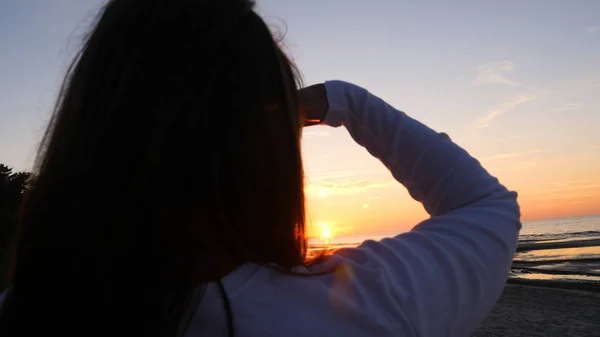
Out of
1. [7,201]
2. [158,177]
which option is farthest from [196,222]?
[7,201]

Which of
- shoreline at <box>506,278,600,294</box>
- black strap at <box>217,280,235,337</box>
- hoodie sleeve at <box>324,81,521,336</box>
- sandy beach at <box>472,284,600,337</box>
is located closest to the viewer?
black strap at <box>217,280,235,337</box>

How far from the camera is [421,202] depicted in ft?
4.24

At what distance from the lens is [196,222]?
2.69 feet

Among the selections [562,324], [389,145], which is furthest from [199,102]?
[562,324]

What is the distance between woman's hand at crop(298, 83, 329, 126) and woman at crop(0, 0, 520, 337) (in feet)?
1.07

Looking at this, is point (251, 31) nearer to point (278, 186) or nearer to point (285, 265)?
point (278, 186)

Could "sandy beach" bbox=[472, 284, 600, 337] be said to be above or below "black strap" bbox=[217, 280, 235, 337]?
below

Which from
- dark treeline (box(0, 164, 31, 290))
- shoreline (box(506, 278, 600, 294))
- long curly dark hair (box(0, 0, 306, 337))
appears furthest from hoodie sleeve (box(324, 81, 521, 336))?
dark treeline (box(0, 164, 31, 290))

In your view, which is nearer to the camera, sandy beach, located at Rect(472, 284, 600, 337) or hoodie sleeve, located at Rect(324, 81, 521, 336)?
hoodie sleeve, located at Rect(324, 81, 521, 336)

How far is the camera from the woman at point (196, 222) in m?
0.77

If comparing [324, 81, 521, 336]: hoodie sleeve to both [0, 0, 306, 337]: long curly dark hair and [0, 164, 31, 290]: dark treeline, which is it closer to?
[0, 0, 306, 337]: long curly dark hair

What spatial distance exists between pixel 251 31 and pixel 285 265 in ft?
1.54

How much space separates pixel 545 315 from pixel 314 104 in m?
9.39

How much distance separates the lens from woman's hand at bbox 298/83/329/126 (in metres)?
1.29
